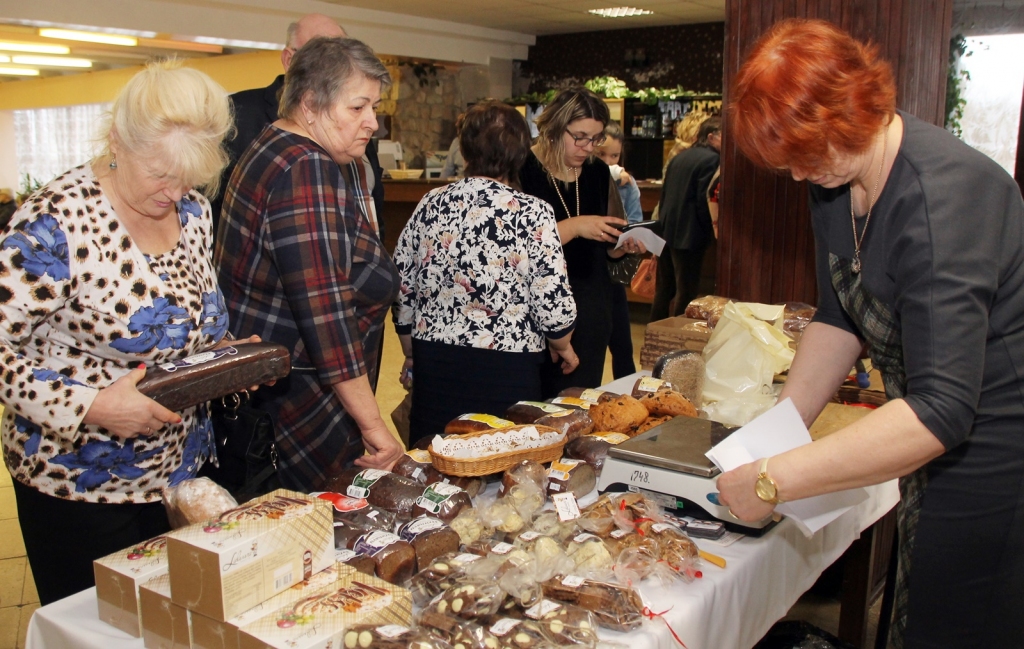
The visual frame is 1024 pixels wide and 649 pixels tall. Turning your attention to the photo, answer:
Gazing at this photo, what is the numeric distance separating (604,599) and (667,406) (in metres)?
0.88

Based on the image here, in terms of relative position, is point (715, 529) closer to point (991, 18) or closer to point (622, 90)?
point (991, 18)

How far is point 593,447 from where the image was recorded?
1806mm

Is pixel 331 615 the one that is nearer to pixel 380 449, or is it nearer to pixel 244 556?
pixel 244 556

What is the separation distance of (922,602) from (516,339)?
1.41 m

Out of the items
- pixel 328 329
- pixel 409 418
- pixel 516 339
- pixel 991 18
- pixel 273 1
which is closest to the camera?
pixel 328 329

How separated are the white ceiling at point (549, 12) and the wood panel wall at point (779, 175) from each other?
7.31 m

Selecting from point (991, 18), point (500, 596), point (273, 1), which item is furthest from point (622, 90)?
point (500, 596)

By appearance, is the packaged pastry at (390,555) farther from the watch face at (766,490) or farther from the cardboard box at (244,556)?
the watch face at (766,490)

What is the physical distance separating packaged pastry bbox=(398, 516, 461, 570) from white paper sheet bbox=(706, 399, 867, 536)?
448mm

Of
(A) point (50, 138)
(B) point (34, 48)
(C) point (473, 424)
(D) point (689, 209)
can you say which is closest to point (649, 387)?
(C) point (473, 424)

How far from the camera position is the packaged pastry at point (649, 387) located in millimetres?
2150

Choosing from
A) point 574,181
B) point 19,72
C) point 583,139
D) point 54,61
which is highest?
point 19,72

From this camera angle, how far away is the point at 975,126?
3217 mm

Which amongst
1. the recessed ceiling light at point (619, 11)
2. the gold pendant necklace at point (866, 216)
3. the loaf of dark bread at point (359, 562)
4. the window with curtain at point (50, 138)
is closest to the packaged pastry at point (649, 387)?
the gold pendant necklace at point (866, 216)
